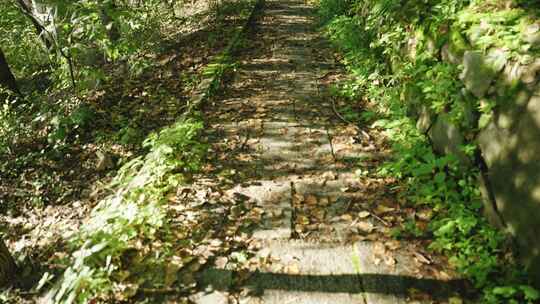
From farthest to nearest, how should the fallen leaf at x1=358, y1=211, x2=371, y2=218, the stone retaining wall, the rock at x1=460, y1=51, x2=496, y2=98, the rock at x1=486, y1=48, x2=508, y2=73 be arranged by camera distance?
1. the fallen leaf at x1=358, y1=211, x2=371, y2=218
2. the rock at x1=460, y1=51, x2=496, y2=98
3. the rock at x1=486, y1=48, x2=508, y2=73
4. the stone retaining wall

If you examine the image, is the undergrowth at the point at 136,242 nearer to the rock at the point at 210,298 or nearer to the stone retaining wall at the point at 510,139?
the rock at the point at 210,298

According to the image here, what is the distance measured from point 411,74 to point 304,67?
3.32m

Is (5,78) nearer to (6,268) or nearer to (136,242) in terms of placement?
(6,268)

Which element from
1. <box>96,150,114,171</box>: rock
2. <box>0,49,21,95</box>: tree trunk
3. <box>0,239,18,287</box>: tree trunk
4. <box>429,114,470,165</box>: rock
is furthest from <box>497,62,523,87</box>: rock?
<box>0,49,21,95</box>: tree trunk

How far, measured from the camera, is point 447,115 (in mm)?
3643

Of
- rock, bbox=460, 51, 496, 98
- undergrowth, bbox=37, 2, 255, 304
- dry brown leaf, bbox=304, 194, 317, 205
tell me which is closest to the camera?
undergrowth, bbox=37, 2, 255, 304

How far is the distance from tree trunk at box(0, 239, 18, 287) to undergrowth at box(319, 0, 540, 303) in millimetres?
3788

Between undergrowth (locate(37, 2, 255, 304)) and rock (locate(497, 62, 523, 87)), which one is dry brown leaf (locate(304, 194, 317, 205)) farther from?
rock (locate(497, 62, 523, 87))

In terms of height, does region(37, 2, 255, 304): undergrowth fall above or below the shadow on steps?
above

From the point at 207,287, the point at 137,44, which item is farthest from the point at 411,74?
the point at 137,44

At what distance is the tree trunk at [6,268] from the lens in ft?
12.5

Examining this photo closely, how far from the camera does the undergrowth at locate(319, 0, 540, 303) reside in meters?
2.84

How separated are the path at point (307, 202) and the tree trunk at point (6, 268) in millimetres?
2135

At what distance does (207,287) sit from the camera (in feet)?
9.74
